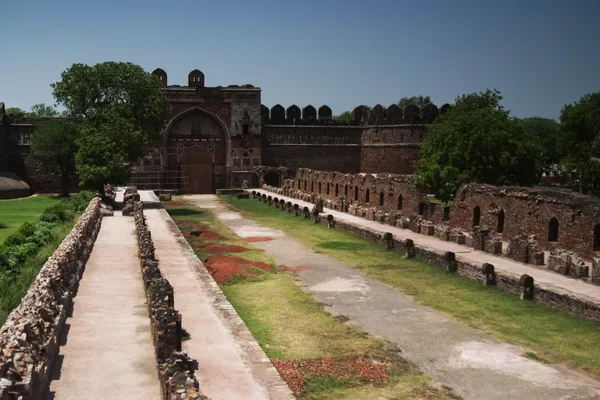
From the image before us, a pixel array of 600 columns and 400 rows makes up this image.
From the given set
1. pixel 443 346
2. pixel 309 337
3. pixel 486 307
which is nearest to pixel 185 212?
pixel 486 307

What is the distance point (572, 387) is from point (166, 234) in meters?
14.2

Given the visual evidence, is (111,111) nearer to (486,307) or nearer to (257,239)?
(257,239)

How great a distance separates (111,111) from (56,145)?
7868mm

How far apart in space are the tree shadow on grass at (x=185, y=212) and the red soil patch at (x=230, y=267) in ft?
38.6

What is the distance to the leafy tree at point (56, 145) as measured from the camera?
113 ft

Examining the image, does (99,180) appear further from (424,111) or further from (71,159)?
(424,111)

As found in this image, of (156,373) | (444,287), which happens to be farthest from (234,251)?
(156,373)

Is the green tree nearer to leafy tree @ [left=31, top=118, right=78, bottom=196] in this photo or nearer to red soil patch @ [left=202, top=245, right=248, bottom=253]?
leafy tree @ [left=31, top=118, right=78, bottom=196]

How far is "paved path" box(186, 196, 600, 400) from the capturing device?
27.6 ft

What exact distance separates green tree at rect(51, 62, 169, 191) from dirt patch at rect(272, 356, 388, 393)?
1902 cm

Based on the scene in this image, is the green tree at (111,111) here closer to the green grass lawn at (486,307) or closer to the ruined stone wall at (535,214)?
the green grass lawn at (486,307)

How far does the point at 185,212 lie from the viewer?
30.0 metres

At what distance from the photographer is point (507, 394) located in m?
8.21

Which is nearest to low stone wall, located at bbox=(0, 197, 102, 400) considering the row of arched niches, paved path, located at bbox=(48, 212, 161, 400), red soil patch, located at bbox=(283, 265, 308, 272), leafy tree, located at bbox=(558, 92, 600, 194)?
paved path, located at bbox=(48, 212, 161, 400)
